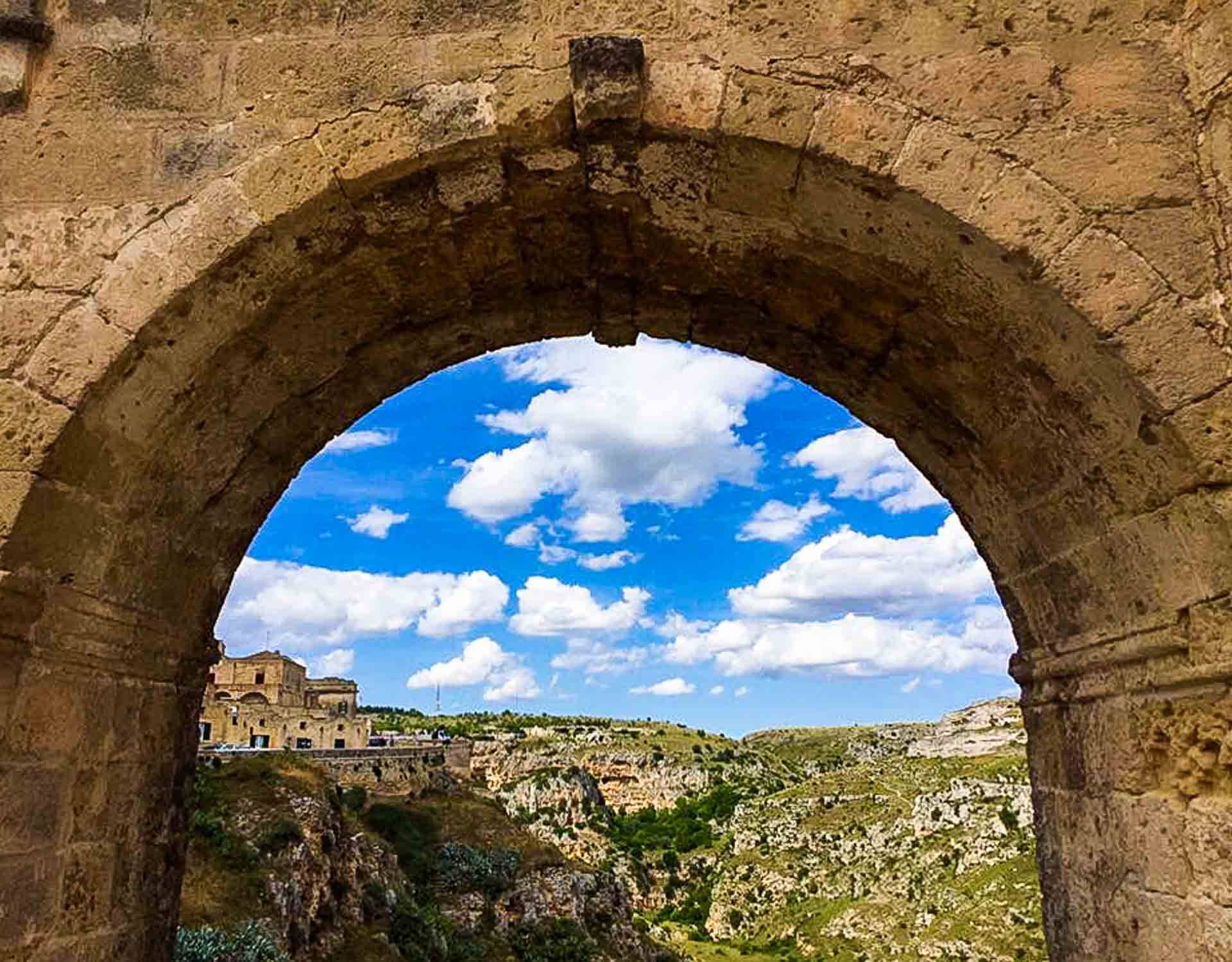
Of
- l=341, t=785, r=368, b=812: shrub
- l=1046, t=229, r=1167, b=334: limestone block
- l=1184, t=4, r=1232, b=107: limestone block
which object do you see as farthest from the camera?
l=341, t=785, r=368, b=812: shrub

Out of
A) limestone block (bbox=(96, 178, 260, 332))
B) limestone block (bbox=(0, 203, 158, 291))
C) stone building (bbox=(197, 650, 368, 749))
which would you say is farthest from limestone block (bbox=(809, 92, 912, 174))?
stone building (bbox=(197, 650, 368, 749))

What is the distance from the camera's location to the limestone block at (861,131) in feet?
10.1

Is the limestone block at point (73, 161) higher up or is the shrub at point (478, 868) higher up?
the limestone block at point (73, 161)

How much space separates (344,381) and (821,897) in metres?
35.4

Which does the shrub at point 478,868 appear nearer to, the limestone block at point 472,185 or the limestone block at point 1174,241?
the limestone block at point 472,185

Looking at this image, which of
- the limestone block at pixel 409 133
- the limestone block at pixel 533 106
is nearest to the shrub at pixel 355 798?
the limestone block at pixel 409 133

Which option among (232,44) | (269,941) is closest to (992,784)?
(269,941)

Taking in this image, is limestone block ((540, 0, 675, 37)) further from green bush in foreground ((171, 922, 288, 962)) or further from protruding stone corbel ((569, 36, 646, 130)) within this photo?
green bush in foreground ((171, 922, 288, 962))

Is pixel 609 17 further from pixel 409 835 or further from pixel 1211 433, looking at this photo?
pixel 409 835

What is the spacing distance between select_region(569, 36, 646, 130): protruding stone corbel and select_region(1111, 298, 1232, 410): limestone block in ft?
5.62

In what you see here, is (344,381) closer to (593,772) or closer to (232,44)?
(232,44)

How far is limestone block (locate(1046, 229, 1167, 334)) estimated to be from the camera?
2.90 metres

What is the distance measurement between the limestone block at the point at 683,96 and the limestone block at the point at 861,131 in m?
0.35

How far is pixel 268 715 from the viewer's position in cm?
4209
